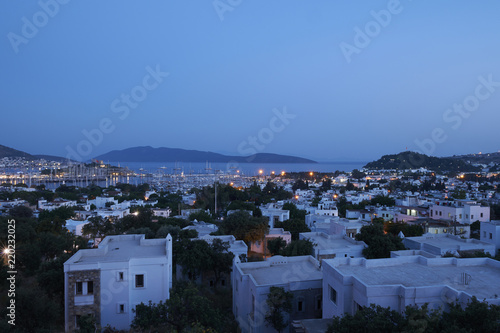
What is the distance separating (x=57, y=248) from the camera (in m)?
16.2

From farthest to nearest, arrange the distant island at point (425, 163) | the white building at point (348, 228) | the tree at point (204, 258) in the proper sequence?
the distant island at point (425, 163) < the white building at point (348, 228) < the tree at point (204, 258)

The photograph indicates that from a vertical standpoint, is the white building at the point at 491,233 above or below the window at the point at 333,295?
below

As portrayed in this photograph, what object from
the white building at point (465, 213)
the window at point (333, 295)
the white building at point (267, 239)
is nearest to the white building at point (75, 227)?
the white building at point (267, 239)

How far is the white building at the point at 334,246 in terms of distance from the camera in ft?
52.0

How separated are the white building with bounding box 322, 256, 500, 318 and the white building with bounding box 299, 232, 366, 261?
5.62m

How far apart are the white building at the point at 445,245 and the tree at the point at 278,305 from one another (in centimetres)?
928

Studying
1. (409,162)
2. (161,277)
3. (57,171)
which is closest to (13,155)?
(57,171)

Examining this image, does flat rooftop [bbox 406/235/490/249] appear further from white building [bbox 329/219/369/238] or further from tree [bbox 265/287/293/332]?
tree [bbox 265/287/293/332]

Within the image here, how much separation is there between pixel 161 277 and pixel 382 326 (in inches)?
280

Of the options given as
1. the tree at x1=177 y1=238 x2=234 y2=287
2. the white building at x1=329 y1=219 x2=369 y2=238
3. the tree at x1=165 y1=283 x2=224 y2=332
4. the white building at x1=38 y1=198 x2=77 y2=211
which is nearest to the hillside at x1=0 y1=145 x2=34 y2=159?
the white building at x1=38 y1=198 x2=77 y2=211

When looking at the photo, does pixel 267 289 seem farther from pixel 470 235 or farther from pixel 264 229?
pixel 470 235

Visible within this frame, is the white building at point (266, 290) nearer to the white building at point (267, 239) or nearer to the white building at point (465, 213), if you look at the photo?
the white building at point (267, 239)

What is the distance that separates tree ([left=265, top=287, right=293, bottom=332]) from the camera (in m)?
9.88

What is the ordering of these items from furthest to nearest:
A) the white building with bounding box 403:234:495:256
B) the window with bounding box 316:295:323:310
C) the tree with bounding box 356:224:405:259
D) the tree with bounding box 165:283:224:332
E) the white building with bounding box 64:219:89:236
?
the white building with bounding box 64:219:89:236 < the white building with bounding box 403:234:495:256 < the tree with bounding box 356:224:405:259 < the window with bounding box 316:295:323:310 < the tree with bounding box 165:283:224:332
